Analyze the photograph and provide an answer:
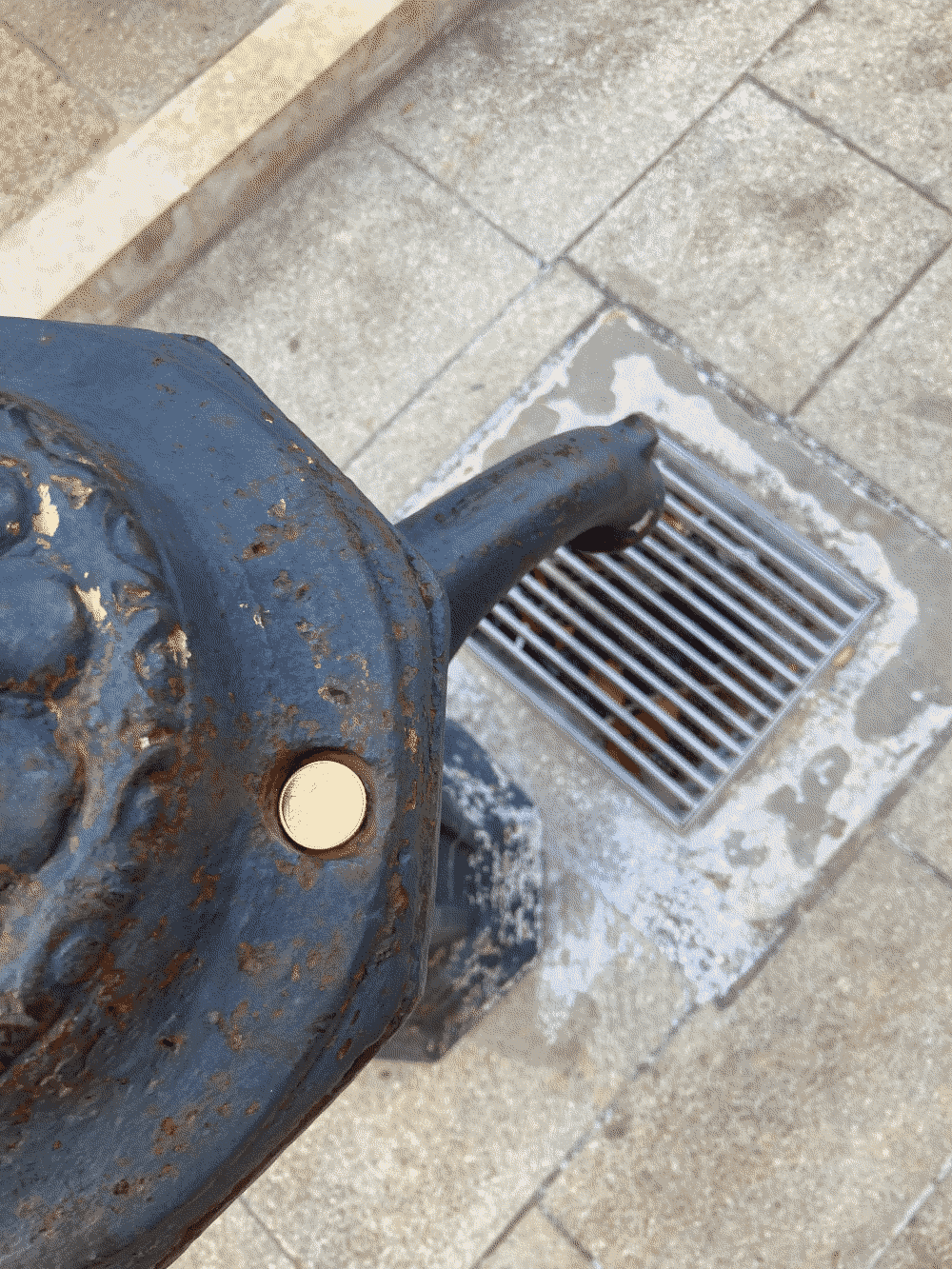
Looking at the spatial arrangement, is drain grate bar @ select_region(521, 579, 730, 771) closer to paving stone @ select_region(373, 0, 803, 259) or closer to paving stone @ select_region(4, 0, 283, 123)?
paving stone @ select_region(373, 0, 803, 259)

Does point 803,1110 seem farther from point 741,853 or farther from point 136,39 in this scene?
point 136,39

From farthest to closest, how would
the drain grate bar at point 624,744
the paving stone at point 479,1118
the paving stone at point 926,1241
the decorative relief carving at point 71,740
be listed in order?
the drain grate bar at point 624,744 → the paving stone at point 479,1118 → the paving stone at point 926,1241 → the decorative relief carving at point 71,740

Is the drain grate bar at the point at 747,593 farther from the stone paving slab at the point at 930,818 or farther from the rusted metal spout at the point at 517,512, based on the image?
the rusted metal spout at the point at 517,512

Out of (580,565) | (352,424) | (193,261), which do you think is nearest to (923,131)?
(580,565)

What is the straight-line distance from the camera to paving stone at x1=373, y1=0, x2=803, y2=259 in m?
2.66

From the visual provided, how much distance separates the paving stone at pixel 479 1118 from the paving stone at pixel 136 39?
2441 millimetres

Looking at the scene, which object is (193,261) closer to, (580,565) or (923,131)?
(580,565)

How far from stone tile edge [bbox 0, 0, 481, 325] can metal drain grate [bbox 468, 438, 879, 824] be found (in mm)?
1310

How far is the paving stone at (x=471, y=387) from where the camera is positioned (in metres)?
2.51

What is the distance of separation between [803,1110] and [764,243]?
6.63ft

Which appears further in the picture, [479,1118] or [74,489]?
[479,1118]

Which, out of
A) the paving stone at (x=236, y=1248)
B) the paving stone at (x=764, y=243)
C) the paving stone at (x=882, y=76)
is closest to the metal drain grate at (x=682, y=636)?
the paving stone at (x=764, y=243)

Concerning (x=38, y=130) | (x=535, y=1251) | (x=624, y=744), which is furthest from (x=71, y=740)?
(x=38, y=130)

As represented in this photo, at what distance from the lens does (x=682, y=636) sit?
238cm
